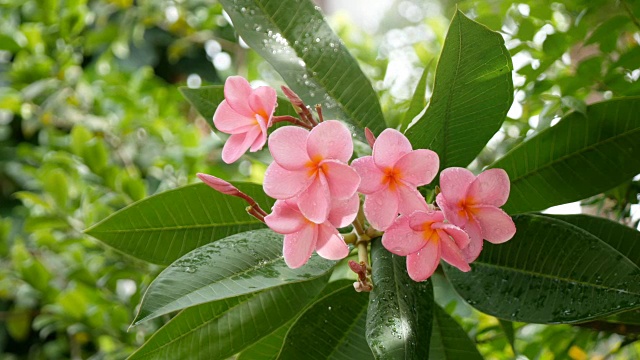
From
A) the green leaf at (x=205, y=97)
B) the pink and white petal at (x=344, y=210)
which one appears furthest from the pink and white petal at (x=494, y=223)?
the green leaf at (x=205, y=97)

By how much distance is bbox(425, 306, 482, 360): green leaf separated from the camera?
71cm

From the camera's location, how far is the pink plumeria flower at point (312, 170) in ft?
1.78

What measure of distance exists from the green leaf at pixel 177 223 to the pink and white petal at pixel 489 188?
27 cm

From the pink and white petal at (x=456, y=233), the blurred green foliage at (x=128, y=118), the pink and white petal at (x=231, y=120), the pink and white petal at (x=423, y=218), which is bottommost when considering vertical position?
the blurred green foliage at (x=128, y=118)

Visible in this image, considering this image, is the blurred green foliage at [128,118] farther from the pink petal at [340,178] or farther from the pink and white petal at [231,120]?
the pink petal at [340,178]

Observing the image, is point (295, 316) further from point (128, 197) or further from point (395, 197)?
point (128, 197)

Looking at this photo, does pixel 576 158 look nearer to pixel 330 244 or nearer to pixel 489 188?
pixel 489 188

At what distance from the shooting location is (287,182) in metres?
0.55

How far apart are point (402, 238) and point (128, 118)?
4.67 feet

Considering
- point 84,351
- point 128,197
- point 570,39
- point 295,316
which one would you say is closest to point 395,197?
point 295,316

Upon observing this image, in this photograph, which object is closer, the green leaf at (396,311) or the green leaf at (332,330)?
the green leaf at (396,311)

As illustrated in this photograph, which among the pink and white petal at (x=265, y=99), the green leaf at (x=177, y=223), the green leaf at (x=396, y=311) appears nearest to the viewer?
the green leaf at (x=396, y=311)

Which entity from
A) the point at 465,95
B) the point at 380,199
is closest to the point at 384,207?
the point at 380,199

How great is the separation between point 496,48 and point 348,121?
0.65 feet
